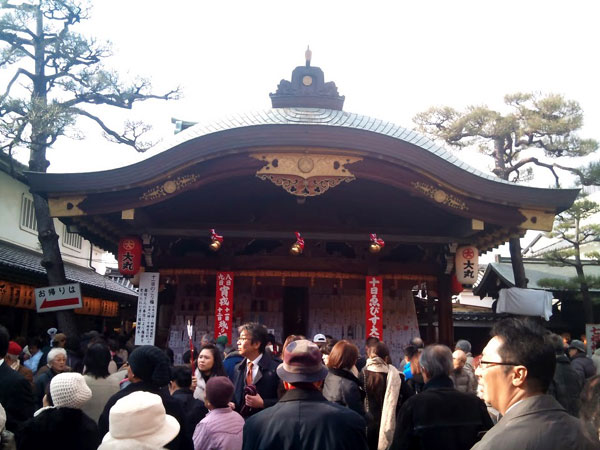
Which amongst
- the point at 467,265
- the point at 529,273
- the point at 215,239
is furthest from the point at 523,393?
the point at 529,273

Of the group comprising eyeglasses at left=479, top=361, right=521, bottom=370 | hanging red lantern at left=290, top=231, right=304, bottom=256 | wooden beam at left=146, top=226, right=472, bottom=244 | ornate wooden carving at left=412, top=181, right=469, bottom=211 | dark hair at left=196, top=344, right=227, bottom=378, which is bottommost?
dark hair at left=196, top=344, right=227, bottom=378

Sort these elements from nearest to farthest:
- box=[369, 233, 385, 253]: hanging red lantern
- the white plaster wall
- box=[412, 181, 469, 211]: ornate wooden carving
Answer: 1. box=[412, 181, 469, 211]: ornate wooden carving
2. box=[369, 233, 385, 253]: hanging red lantern
3. the white plaster wall

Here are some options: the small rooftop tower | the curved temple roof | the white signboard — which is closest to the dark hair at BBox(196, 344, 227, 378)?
the curved temple roof

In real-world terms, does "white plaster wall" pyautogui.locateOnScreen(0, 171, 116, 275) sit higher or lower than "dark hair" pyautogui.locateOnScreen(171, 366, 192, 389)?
higher

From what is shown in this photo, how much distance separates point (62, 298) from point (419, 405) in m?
9.12

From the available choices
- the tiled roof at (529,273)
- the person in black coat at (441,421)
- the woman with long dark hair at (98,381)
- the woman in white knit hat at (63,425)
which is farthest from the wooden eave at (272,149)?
the tiled roof at (529,273)

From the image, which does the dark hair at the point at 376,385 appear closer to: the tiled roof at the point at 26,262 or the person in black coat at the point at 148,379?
the person in black coat at the point at 148,379

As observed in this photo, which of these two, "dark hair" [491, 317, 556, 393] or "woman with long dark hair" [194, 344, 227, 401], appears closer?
"dark hair" [491, 317, 556, 393]

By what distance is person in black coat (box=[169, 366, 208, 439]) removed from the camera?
14.8 feet

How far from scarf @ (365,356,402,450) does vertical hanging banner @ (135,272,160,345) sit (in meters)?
6.61

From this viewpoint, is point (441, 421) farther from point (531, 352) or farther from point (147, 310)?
point (147, 310)

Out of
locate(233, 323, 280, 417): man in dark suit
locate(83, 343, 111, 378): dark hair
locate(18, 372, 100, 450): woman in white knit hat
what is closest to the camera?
locate(18, 372, 100, 450): woman in white knit hat

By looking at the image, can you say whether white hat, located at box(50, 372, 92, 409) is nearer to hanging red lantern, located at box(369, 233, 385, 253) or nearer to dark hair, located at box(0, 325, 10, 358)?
dark hair, located at box(0, 325, 10, 358)

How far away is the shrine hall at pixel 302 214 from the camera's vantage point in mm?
10094
